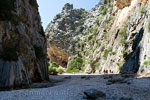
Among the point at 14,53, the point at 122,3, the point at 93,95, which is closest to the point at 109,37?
the point at 122,3

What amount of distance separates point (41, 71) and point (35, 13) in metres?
8.47

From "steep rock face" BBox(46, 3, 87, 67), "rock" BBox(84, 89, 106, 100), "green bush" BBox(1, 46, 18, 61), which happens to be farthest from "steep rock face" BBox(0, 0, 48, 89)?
"steep rock face" BBox(46, 3, 87, 67)

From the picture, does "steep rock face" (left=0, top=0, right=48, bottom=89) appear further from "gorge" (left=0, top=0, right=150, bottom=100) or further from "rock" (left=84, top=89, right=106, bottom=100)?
"rock" (left=84, top=89, right=106, bottom=100)

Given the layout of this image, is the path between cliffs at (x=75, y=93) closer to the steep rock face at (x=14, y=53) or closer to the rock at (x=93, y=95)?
the rock at (x=93, y=95)

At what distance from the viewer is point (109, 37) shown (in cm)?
3203

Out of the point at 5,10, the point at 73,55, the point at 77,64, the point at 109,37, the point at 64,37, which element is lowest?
the point at 77,64

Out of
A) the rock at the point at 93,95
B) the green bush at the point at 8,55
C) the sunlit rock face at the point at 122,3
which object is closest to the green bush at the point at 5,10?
the green bush at the point at 8,55

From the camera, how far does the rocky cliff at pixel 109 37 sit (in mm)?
18325

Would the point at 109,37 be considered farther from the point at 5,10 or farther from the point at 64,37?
the point at 64,37

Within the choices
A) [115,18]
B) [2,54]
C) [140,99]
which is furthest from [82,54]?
[140,99]

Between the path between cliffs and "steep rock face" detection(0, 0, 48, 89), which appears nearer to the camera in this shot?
the path between cliffs

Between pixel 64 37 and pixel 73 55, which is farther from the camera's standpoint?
pixel 64 37

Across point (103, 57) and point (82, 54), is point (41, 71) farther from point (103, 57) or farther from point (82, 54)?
point (82, 54)

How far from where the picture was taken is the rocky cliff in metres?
18.3
